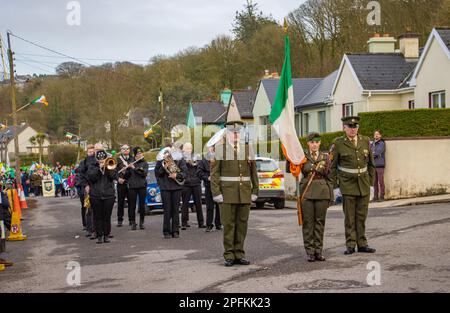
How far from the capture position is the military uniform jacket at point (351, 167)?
36.9 ft

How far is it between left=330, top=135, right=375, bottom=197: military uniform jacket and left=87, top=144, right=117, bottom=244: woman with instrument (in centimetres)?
560

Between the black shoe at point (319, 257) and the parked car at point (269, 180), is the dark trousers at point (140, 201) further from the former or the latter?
the black shoe at point (319, 257)

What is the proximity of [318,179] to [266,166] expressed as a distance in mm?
11626

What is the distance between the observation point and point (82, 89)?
192 ft

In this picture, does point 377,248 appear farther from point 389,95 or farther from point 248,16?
point 248,16

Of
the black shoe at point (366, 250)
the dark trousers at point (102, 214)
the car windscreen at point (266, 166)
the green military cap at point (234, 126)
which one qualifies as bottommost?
the black shoe at point (366, 250)

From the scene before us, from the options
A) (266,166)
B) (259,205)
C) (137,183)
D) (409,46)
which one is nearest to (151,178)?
(266,166)

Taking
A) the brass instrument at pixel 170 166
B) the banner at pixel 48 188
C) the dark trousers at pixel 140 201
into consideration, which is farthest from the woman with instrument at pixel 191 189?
the banner at pixel 48 188

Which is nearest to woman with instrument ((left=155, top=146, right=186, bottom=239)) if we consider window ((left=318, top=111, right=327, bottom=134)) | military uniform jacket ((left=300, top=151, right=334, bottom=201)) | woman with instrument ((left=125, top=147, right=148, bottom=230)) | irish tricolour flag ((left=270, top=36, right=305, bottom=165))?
woman with instrument ((left=125, top=147, right=148, bottom=230))

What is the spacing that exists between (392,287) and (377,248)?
3.26 m

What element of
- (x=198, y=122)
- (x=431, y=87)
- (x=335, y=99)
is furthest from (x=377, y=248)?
(x=198, y=122)

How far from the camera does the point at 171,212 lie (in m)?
15.0

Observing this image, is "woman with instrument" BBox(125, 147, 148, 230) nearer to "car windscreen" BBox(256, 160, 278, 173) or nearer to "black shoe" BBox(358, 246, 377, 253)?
"car windscreen" BBox(256, 160, 278, 173)

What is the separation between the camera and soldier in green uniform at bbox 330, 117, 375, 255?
1118 cm
